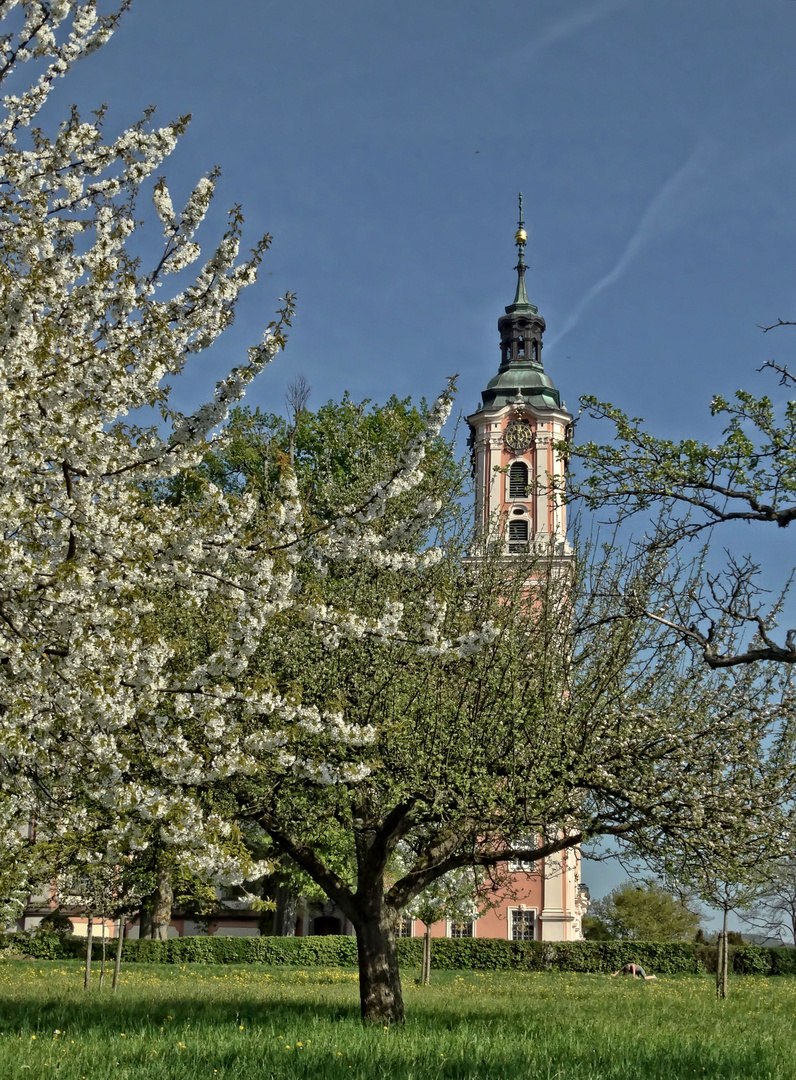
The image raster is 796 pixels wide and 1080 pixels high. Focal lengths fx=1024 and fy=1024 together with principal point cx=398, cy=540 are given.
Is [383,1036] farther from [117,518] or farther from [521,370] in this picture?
[521,370]

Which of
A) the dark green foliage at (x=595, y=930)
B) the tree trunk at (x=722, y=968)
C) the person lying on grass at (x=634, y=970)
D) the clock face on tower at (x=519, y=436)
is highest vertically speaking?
the clock face on tower at (x=519, y=436)

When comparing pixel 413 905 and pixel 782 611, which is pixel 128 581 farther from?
pixel 413 905

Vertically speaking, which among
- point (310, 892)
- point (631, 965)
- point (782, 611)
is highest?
point (782, 611)

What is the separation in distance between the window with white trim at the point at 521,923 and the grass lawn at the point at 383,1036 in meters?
24.3

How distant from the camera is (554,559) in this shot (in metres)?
14.9

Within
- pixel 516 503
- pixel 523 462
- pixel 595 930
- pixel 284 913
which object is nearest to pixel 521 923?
pixel 284 913

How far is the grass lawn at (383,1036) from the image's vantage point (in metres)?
8.39

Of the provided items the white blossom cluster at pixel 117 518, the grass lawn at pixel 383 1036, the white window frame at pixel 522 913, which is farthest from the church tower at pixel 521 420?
the white blossom cluster at pixel 117 518

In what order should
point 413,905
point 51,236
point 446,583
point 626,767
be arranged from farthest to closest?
1. point 413,905
2. point 446,583
3. point 626,767
4. point 51,236

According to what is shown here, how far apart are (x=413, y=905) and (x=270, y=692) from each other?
17.8m

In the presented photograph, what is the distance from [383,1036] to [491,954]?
2667 centimetres

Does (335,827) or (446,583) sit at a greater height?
(446,583)

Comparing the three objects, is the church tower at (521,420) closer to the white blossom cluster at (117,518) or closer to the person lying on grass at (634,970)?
the person lying on grass at (634,970)

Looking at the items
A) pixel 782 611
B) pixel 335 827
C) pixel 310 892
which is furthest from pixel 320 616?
pixel 310 892
